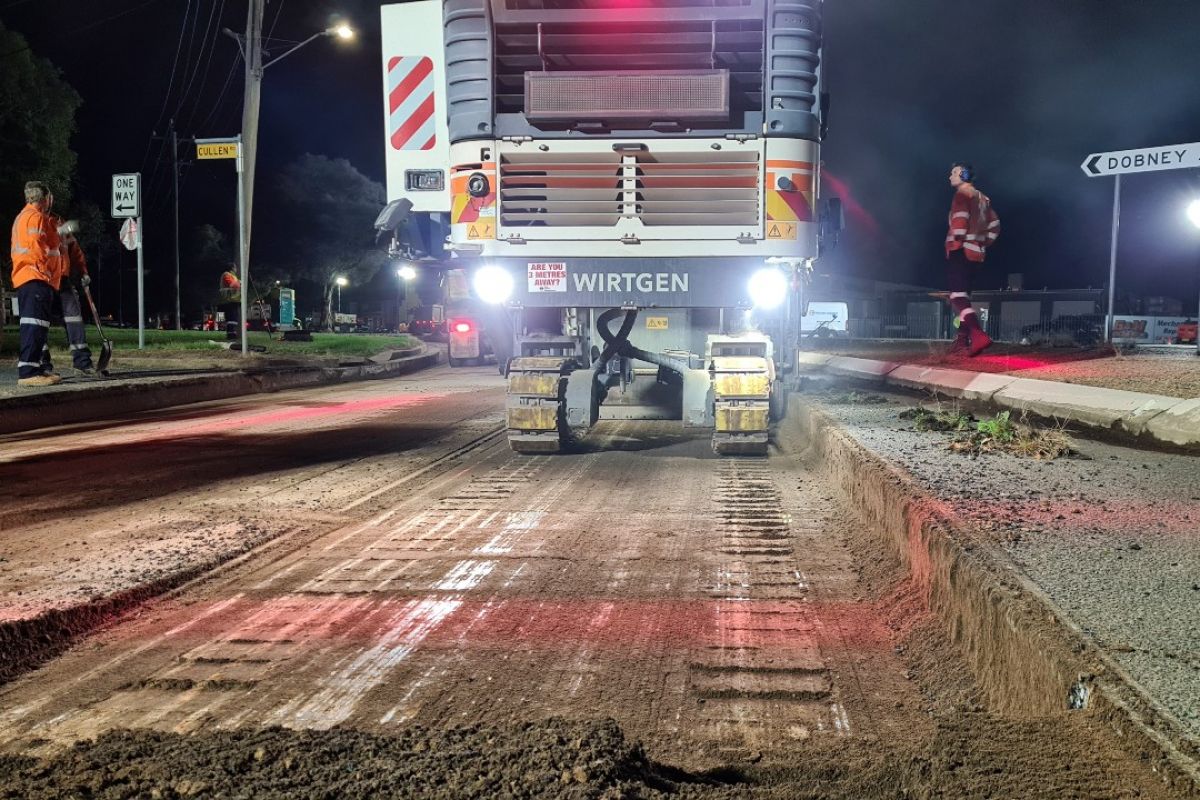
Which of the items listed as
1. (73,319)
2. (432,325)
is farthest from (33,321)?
(432,325)

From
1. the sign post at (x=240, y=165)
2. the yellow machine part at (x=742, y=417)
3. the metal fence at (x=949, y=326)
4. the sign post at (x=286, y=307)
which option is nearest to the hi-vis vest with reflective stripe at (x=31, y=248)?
the sign post at (x=240, y=165)

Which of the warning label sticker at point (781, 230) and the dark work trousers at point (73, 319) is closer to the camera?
the warning label sticker at point (781, 230)

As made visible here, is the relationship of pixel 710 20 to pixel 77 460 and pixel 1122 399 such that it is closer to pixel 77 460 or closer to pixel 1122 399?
pixel 1122 399

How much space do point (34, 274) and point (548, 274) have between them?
8027 mm

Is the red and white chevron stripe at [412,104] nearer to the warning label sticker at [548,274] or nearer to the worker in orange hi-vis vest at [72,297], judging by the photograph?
the warning label sticker at [548,274]

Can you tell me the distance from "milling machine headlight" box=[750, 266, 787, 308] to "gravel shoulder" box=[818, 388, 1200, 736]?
1.47 meters

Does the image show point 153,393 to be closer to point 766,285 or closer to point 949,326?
point 766,285

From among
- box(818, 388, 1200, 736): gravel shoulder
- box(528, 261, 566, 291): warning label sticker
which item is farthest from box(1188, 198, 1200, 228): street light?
box(528, 261, 566, 291): warning label sticker

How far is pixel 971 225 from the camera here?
41.8 feet

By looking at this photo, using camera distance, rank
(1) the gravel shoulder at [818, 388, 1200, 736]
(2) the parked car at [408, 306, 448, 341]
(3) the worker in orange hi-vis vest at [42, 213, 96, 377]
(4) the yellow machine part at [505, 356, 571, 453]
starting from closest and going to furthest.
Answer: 1. (1) the gravel shoulder at [818, 388, 1200, 736]
2. (4) the yellow machine part at [505, 356, 571, 453]
3. (3) the worker in orange hi-vis vest at [42, 213, 96, 377]
4. (2) the parked car at [408, 306, 448, 341]

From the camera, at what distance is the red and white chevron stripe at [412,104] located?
8.84m

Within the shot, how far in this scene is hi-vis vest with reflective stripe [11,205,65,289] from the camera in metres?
12.4

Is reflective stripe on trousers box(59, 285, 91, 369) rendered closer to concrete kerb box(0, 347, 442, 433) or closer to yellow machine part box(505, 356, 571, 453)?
concrete kerb box(0, 347, 442, 433)

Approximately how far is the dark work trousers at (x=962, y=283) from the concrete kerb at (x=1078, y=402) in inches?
38.4
